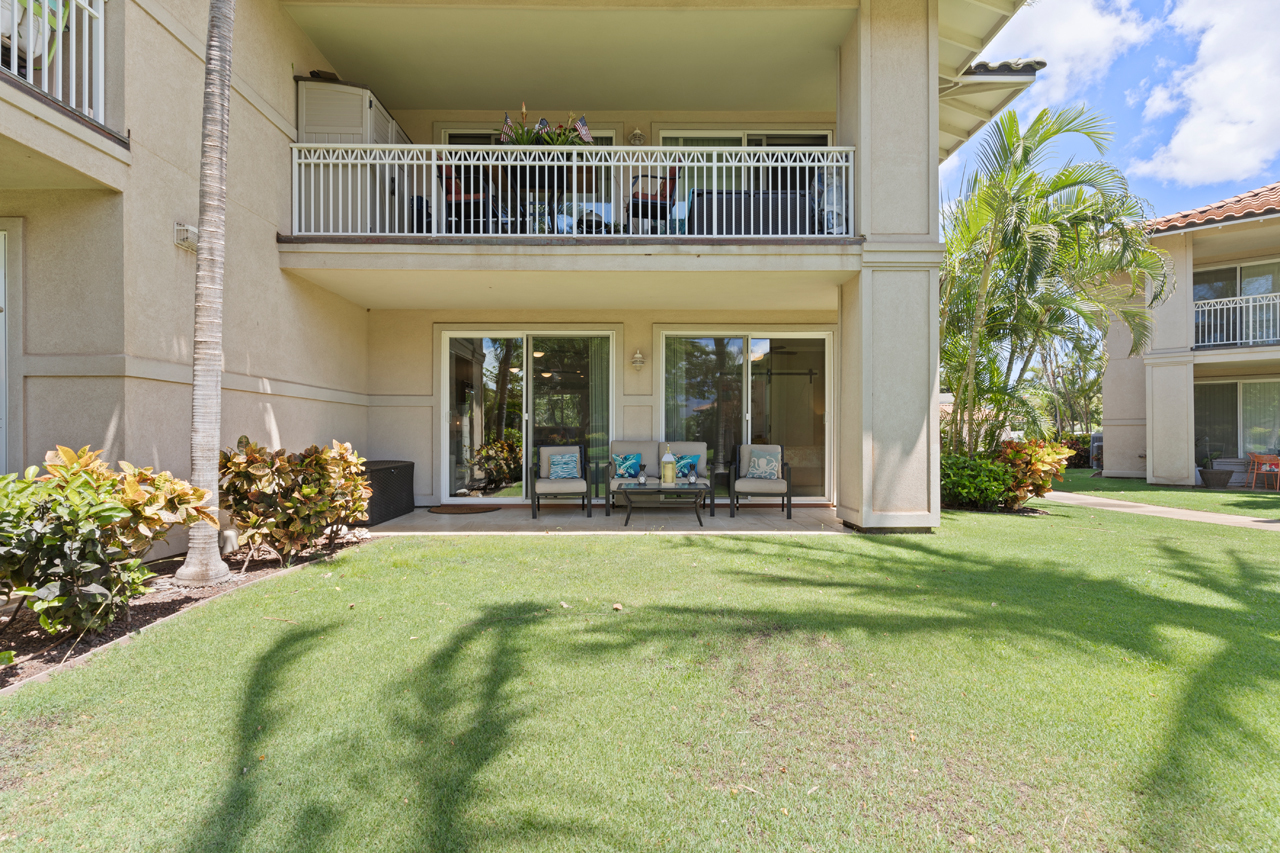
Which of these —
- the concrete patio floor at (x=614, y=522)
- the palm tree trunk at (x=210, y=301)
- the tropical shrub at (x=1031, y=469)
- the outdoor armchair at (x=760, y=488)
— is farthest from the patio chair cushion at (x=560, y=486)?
the tropical shrub at (x=1031, y=469)

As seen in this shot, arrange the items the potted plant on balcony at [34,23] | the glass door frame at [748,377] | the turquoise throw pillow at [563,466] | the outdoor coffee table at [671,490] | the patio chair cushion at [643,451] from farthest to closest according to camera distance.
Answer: the glass door frame at [748,377] < the patio chair cushion at [643,451] < the turquoise throw pillow at [563,466] < the outdoor coffee table at [671,490] < the potted plant on balcony at [34,23]

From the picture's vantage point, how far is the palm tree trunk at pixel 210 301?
3967 millimetres

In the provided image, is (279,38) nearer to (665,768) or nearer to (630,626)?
(630,626)

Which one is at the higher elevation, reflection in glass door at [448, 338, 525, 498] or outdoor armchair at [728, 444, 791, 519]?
reflection in glass door at [448, 338, 525, 498]

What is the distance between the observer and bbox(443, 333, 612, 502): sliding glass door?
8219 mm

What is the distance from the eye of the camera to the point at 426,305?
7758 millimetres

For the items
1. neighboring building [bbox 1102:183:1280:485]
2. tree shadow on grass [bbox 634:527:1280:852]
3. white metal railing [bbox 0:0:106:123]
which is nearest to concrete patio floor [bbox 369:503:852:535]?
tree shadow on grass [bbox 634:527:1280:852]

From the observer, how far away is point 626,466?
7539 millimetres

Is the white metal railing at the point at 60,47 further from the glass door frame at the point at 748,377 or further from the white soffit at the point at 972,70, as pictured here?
the white soffit at the point at 972,70

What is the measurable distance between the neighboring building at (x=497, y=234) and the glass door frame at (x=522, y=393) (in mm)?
41

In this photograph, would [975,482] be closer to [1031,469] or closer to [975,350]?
[1031,469]

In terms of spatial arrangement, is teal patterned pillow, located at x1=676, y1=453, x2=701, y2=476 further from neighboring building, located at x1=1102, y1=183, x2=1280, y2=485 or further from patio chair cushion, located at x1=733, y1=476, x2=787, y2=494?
neighboring building, located at x1=1102, y1=183, x2=1280, y2=485

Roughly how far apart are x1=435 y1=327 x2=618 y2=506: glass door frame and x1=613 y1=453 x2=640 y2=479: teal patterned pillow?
0.71 metres

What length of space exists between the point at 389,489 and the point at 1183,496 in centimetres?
1188
